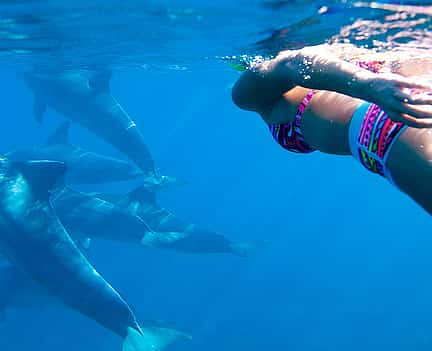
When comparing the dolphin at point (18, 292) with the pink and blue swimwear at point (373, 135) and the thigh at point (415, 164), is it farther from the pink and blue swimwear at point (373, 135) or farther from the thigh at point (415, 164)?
the thigh at point (415, 164)

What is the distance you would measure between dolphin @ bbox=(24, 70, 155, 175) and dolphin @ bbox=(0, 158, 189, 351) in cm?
684

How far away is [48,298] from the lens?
12219 millimetres

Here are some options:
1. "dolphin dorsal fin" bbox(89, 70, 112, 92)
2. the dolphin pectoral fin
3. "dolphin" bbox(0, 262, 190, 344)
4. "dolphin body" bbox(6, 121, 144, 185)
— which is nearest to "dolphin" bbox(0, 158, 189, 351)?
"dolphin" bbox(0, 262, 190, 344)

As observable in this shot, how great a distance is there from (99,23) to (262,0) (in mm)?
4344

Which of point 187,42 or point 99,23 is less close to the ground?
point 99,23

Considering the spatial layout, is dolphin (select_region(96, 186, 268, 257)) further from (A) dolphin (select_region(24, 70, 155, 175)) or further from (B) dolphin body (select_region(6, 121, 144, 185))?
(A) dolphin (select_region(24, 70, 155, 175))

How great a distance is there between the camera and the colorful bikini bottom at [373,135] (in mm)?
2471

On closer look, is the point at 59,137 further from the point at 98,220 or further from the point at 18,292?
the point at 18,292

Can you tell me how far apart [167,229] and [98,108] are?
552 cm

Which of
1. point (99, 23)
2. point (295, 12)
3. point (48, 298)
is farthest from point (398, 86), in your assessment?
point (48, 298)

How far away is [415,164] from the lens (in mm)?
2232

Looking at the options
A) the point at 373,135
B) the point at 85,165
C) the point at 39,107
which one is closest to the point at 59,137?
the point at 85,165

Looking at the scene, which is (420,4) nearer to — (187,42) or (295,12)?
(295,12)

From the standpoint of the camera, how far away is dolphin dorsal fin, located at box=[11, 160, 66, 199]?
890 cm
